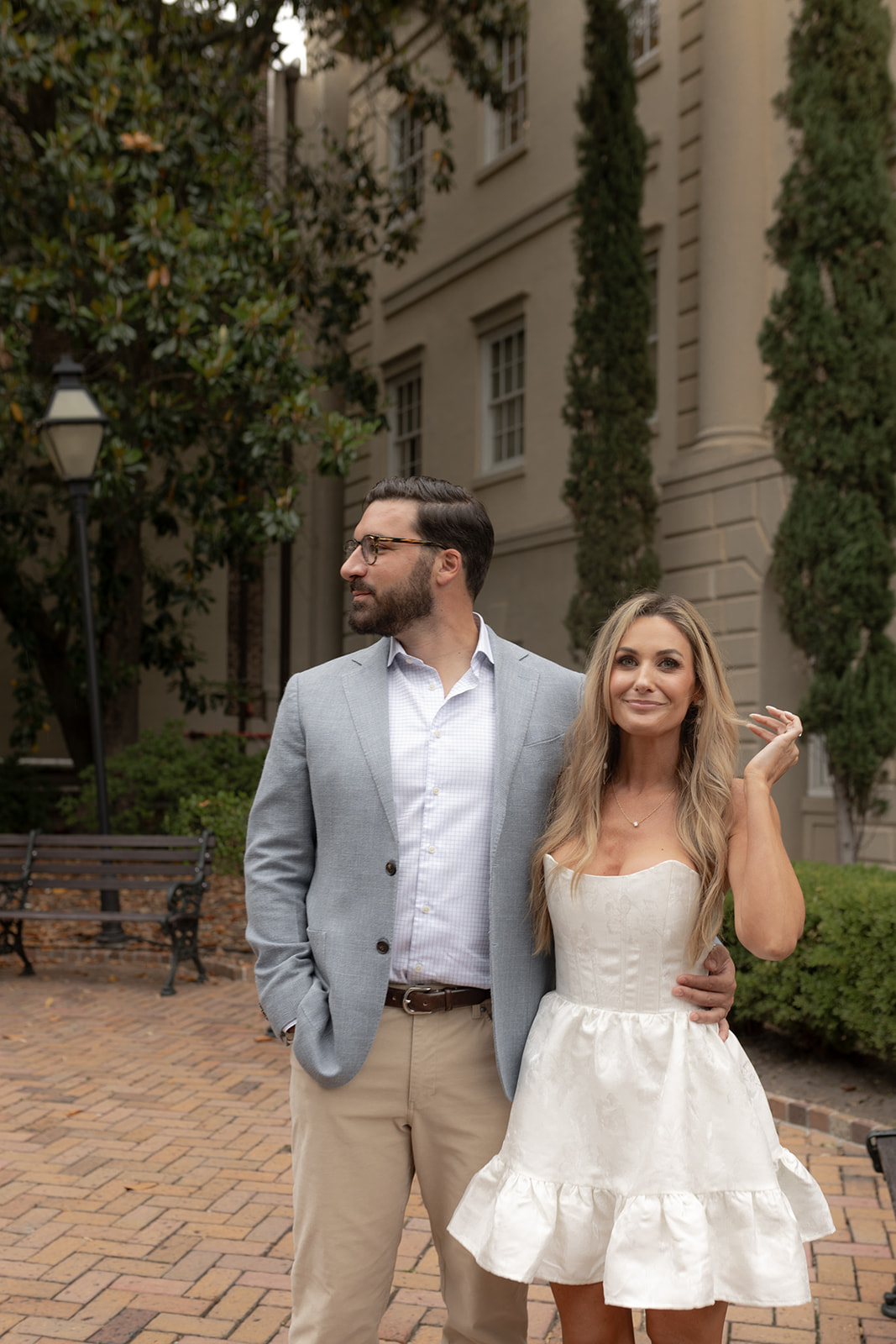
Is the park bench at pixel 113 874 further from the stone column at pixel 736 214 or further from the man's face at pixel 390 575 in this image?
the stone column at pixel 736 214

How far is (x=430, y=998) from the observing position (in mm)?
2494

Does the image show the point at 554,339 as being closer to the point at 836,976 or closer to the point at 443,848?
the point at 836,976

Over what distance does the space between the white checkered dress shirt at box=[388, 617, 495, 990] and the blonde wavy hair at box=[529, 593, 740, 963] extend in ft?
0.42

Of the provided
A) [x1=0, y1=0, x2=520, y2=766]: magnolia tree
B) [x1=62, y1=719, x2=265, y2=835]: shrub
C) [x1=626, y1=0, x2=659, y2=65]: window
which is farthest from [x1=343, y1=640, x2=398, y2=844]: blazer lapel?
[x1=626, y1=0, x2=659, y2=65]: window

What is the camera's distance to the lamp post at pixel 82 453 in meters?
8.94

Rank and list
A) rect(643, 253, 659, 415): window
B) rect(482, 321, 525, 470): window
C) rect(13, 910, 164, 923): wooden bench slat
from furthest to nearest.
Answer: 1. rect(482, 321, 525, 470): window
2. rect(643, 253, 659, 415): window
3. rect(13, 910, 164, 923): wooden bench slat

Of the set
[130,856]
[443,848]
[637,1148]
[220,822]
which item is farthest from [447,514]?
[220,822]

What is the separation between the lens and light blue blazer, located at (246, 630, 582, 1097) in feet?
8.06

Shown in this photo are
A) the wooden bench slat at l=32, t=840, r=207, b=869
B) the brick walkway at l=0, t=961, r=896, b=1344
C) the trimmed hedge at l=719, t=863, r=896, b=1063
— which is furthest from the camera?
the wooden bench slat at l=32, t=840, r=207, b=869

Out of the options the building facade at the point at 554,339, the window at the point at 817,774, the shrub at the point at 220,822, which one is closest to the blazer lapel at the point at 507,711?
the shrub at the point at 220,822

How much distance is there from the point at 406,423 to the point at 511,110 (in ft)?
15.7

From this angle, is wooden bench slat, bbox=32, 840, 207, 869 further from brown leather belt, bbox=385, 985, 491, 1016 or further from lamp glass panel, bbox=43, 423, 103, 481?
brown leather belt, bbox=385, 985, 491, 1016

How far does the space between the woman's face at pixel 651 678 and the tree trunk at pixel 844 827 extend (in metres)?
8.20

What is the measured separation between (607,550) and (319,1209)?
1063cm
